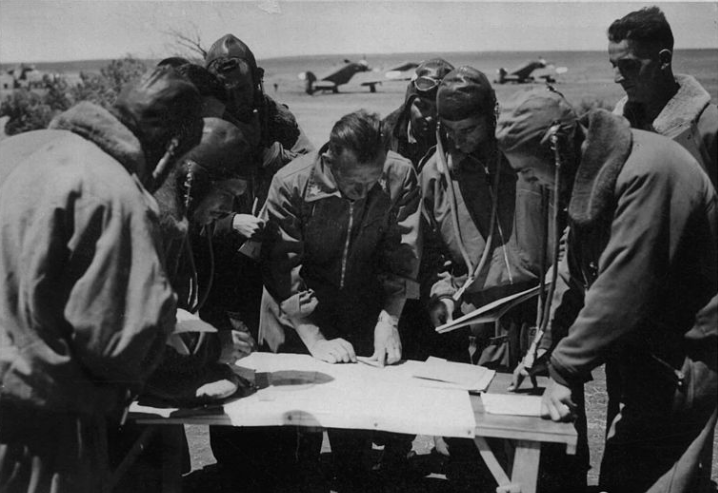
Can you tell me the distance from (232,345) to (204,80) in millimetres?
1500

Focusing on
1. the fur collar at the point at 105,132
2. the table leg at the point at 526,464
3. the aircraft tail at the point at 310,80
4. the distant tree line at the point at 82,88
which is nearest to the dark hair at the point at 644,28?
the table leg at the point at 526,464

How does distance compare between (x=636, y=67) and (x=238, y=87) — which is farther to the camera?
(x=238, y=87)

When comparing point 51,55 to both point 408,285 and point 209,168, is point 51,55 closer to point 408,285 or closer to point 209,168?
point 209,168

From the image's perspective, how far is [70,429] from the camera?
236cm

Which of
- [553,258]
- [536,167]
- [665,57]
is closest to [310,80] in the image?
[665,57]

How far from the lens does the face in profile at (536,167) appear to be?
2.75 metres

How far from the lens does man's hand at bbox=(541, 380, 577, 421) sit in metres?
2.81

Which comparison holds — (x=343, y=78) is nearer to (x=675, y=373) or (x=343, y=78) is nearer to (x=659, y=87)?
(x=659, y=87)

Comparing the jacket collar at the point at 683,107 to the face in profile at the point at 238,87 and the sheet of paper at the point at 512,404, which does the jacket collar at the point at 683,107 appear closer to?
the sheet of paper at the point at 512,404

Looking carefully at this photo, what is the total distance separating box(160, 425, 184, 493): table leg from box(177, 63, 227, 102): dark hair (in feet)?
5.69

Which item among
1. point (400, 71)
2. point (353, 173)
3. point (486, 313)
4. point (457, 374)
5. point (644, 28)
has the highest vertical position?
point (644, 28)

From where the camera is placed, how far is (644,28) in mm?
3547

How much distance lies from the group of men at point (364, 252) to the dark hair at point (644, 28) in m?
0.01

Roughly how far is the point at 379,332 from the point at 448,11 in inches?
71.2
